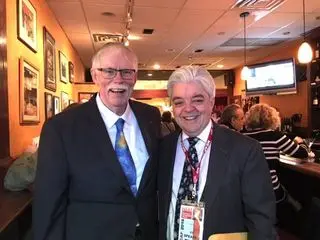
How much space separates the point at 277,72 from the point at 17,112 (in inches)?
222

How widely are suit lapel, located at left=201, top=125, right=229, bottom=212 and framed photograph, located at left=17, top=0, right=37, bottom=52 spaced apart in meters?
2.30

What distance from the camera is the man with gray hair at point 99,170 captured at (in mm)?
1505

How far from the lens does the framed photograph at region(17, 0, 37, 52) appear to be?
125 inches

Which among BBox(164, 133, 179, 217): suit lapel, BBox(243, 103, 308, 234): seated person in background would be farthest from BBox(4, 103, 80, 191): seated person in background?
BBox(243, 103, 308, 234): seated person in background

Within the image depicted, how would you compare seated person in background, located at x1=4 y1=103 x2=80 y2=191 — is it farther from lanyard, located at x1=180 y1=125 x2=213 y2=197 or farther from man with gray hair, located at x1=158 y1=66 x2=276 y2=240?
lanyard, located at x1=180 y1=125 x2=213 y2=197

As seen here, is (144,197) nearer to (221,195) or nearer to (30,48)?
(221,195)

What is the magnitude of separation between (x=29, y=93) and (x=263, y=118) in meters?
2.40

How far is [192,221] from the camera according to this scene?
1.53 metres

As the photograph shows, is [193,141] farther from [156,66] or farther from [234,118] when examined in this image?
[156,66]

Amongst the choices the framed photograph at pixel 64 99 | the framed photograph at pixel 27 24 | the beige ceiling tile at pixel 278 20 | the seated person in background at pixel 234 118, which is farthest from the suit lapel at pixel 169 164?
the beige ceiling tile at pixel 278 20

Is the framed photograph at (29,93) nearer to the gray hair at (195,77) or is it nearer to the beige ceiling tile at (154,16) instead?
the beige ceiling tile at (154,16)

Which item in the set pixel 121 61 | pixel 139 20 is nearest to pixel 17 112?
pixel 121 61

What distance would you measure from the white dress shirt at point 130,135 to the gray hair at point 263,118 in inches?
90.1

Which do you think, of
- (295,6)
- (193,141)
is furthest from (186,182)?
(295,6)
